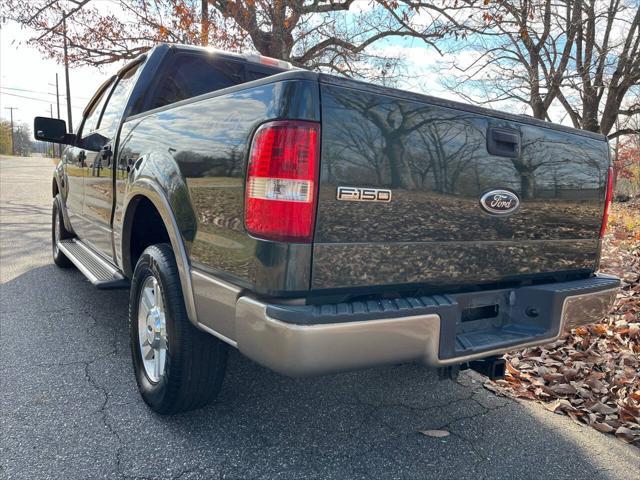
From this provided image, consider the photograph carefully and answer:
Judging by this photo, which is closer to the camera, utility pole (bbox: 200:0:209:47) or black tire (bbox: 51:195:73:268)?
black tire (bbox: 51:195:73:268)

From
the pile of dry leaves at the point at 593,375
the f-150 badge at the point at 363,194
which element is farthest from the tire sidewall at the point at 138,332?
the pile of dry leaves at the point at 593,375

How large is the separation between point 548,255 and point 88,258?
341cm

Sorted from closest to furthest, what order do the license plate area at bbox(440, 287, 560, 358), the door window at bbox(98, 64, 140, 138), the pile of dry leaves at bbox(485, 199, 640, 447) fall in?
the license plate area at bbox(440, 287, 560, 358) → the pile of dry leaves at bbox(485, 199, 640, 447) → the door window at bbox(98, 64, 140, 138)

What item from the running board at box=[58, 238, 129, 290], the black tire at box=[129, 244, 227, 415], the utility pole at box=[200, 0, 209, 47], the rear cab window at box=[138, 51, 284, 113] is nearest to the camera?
the black tire at box=[129, 244, 227, 415]

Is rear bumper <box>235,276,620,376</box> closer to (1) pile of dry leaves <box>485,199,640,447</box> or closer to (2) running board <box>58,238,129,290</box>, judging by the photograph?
(1) pile of dry leaves <box>485,199,640,447</box>

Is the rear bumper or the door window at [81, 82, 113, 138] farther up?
the door window at [81, 82, 113, 138]

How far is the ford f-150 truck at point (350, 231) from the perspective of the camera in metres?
1.67

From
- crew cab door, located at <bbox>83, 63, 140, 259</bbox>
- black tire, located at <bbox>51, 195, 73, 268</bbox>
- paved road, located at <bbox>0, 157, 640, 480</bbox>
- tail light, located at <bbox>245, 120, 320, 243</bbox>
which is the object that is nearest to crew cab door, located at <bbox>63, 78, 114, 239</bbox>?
crew cab door, located at <bbox>83, 63, 140, 259</bbox>

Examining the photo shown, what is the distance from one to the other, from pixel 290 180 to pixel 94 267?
247 centimetres

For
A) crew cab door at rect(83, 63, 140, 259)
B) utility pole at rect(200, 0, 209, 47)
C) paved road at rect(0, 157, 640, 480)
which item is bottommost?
paved road at rect(0, 157, 640, 480)

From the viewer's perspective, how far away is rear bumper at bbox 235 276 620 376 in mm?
1622

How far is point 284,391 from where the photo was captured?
2.80 meters

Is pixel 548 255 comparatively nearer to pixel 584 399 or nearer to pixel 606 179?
pixel 606 179

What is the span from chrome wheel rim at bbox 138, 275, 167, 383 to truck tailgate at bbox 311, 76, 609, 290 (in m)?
1.12
